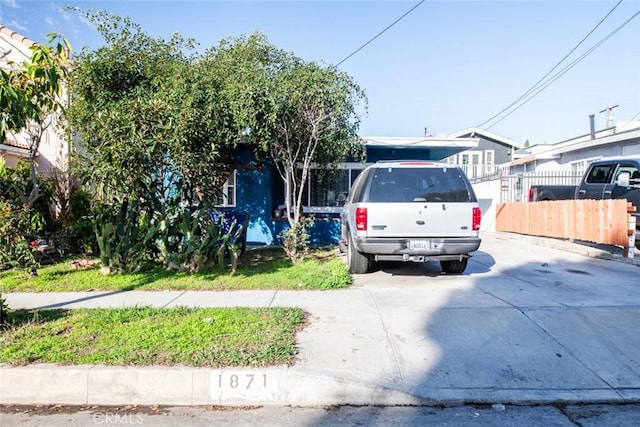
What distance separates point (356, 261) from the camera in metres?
7.80

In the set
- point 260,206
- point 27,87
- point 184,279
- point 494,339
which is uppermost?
point 27,87

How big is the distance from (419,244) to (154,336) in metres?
4.10

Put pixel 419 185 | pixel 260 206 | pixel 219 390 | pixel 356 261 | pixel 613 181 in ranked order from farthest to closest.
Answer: pixel 260 206
pixel 613 181
pixel 356 261
pixel 419 185
pixel 219 390

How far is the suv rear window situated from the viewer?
6.94 meters

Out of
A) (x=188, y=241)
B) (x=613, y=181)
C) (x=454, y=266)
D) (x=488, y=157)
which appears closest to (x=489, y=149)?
(x=488, y=157)

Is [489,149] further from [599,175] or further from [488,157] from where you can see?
[599,175]

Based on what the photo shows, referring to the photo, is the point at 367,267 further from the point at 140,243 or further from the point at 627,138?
the point at 627,138

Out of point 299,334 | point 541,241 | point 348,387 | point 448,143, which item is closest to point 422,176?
point 299,334

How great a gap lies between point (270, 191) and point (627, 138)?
1322cm

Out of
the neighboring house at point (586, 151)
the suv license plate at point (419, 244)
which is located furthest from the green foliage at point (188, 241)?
the neighboring house at point (586, 151)

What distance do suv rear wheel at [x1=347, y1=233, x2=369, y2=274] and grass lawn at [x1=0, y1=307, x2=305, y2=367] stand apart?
2.47 m

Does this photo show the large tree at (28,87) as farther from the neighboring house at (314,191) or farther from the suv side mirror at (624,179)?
the suv side mirror at (624,179)

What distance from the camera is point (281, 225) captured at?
12500mm

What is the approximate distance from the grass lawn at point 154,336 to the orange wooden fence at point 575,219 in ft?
Answer: 25.4
